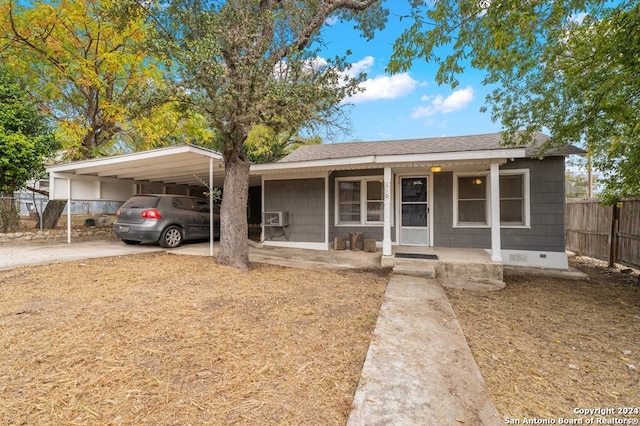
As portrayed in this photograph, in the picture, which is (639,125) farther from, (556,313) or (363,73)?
(363,73)

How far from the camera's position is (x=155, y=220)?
735cm

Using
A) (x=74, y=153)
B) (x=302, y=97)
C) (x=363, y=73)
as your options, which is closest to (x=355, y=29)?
(x=363, y=73)

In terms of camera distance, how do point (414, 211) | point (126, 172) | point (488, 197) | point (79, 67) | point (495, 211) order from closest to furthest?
point (495, 211) → point (488, 197) → point (414, 211) → point (126, 172) → point (79, 67)

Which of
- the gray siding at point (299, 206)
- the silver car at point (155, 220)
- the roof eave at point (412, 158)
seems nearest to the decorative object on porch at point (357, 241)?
the gray siding at point (299, 206)

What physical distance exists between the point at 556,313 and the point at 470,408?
2.88m

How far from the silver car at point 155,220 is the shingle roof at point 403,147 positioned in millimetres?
3168

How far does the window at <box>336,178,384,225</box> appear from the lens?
26.2ft

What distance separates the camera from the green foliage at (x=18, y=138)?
27.8ft

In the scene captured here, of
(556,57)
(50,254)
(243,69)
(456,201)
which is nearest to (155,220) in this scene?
(50,254)

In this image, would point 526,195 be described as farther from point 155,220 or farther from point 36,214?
point 36,214

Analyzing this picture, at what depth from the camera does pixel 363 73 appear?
505 centimetres

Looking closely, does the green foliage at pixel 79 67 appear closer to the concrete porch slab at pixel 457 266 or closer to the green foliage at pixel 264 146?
the green foliage at pixel 264 146

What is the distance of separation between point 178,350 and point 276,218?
6019 millimetres

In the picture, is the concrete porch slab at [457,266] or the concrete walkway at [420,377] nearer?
the concrete walkway at [420,377]
